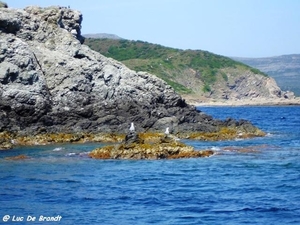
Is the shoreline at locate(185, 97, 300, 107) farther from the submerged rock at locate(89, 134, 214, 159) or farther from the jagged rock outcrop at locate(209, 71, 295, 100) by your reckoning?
the submerged rock at locate(89, 134, 214, 159)

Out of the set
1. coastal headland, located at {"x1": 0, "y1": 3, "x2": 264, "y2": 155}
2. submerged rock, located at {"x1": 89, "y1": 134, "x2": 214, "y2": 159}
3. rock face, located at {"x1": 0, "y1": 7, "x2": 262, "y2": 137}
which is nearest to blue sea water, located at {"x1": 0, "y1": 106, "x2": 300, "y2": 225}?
submerged rock, located at {"x1": 89, "y1": 134, "x2": 214, "y2": 159}

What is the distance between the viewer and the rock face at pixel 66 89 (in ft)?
160

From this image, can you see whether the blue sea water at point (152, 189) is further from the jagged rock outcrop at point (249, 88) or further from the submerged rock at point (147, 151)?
the jagged rock outcrop at point (249, 88)

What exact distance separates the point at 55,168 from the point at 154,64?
15636 centimetres

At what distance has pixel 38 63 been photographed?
53.4 meters

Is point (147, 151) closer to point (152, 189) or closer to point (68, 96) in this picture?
point (152, 189)

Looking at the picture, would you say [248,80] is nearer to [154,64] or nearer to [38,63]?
[154,64]

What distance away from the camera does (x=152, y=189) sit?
26.6 meters

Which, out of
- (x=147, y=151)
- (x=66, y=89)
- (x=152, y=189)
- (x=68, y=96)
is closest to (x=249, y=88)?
(x=66, y=89)

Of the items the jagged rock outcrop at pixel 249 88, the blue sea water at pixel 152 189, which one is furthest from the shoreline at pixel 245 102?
the blue sea water at pixel 152 189

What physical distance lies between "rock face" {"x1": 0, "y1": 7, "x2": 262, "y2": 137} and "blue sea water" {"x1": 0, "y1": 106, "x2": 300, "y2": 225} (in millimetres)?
8831

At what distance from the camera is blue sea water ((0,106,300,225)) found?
21.2 m

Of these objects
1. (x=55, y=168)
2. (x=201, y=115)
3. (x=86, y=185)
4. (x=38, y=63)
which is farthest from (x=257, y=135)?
(x=86, y=185)

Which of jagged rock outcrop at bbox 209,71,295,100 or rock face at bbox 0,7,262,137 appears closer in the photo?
rock face at bbox 0,7,262,137
